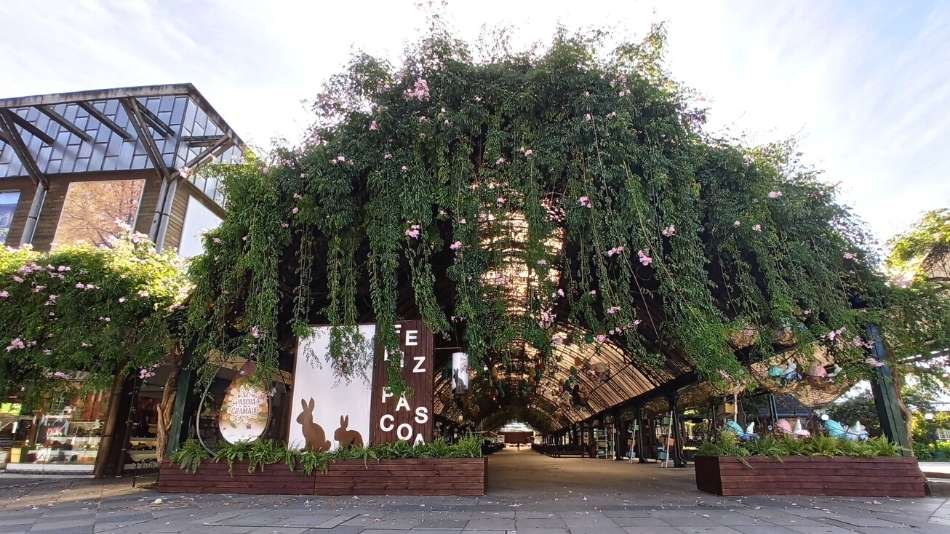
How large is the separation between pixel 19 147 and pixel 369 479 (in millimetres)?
17723

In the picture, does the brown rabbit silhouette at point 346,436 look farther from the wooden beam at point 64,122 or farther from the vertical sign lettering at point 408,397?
the wooden beam at point 64,122

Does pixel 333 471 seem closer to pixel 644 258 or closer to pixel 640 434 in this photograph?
pixel 644 258

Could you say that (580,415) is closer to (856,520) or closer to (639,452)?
(639,452)

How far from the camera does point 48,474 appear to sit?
454 inches

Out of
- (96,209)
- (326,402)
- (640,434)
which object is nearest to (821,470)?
(326,402)

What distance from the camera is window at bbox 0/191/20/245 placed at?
16375mm

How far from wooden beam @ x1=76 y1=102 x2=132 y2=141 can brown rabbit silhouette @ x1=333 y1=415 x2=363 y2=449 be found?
14.4 m

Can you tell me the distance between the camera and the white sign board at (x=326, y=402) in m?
7.87

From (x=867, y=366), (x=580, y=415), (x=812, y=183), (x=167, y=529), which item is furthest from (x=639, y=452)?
(x=167, y=529)

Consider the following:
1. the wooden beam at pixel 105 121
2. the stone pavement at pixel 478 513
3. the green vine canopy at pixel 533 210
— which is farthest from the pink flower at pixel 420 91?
the wooden beam at pixel 105 121

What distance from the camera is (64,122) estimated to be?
16.0 meters

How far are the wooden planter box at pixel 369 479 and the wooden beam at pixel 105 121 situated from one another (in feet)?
45.6

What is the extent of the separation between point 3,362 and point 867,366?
51.2 ft

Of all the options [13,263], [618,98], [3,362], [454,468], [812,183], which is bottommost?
[454,468]
